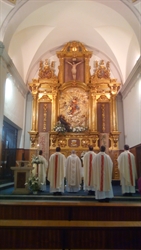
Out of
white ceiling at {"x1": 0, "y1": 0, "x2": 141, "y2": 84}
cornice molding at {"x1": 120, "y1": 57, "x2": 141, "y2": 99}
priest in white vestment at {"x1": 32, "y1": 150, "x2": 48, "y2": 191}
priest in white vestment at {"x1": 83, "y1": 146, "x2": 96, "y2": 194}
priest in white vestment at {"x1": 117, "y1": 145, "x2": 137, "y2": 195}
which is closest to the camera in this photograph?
priest in white vestment at {"x1": 117, "y1": 145, "x2": 137, "y2": 195}

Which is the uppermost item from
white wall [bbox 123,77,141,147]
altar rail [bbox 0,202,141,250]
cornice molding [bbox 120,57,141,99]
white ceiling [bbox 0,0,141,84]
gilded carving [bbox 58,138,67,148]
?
white ceiling [bbox 0,0,141,84]

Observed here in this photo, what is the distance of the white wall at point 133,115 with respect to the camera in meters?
9.66

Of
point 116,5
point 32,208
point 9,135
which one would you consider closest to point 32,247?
point 32,208

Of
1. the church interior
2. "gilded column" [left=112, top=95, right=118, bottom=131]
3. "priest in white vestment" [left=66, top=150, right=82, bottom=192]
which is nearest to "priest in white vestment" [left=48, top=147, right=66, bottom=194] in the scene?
"priest in white vestment" [left=66, top=150, right=82, bottom=192]

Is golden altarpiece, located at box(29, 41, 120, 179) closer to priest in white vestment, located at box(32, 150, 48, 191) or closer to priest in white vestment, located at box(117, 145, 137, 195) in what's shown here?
priest in white vestment, located at box(32, 150, 48, 191)

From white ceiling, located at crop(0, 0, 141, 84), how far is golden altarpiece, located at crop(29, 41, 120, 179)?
598mm

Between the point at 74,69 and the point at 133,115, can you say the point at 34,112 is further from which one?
the point at 133,115

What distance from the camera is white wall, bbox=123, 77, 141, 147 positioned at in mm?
9656

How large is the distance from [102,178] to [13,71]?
6.45 metres

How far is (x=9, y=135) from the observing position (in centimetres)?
1077

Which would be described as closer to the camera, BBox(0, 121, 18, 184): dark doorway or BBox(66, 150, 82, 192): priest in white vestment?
BBox(66, 150, 82, 192): priest in white vestment

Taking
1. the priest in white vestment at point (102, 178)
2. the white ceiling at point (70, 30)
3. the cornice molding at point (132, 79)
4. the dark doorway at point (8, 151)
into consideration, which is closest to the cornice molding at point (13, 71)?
the white ceiling at point (70, 30)

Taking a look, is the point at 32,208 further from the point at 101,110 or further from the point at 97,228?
the point at 101,110

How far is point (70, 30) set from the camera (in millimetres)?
11883
